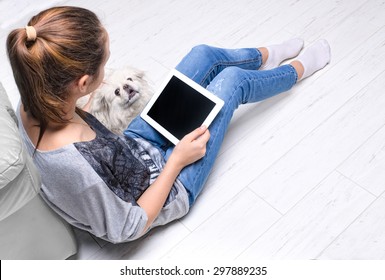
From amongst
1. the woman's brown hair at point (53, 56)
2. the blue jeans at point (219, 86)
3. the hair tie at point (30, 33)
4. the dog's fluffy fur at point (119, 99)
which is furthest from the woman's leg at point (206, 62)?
the hair tie at point (30, 33)

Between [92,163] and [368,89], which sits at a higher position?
[368,89]

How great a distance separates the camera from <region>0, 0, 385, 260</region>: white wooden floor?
132cm

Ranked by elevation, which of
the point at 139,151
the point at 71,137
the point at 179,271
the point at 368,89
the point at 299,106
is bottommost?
the point at 179,271

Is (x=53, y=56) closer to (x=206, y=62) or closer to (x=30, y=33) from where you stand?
(x=30, y=33)

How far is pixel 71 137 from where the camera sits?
98 centimetres

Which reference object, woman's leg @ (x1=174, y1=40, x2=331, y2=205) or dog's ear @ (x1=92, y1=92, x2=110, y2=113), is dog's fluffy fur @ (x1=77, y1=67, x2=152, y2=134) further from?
woman's leg @ (x1=174, y1=40, x2=331, y2=205)

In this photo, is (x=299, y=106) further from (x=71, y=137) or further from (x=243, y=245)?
(x=71, y=137)

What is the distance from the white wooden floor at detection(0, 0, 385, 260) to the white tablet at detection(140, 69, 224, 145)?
0.25 m

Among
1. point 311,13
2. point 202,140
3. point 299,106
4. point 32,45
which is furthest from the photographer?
point 311,13

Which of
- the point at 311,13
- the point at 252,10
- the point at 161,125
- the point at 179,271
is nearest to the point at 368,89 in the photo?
the point at 311,13

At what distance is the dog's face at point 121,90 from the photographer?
140 cm

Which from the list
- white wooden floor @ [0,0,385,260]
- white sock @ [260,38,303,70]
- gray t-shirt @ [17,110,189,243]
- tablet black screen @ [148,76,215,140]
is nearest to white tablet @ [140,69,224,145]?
tablet black screen @ [148,76,215,140]

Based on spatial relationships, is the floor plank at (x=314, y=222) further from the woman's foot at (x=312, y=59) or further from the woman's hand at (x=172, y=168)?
the woman's foot at (x=312, y=59)

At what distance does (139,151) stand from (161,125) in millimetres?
101
